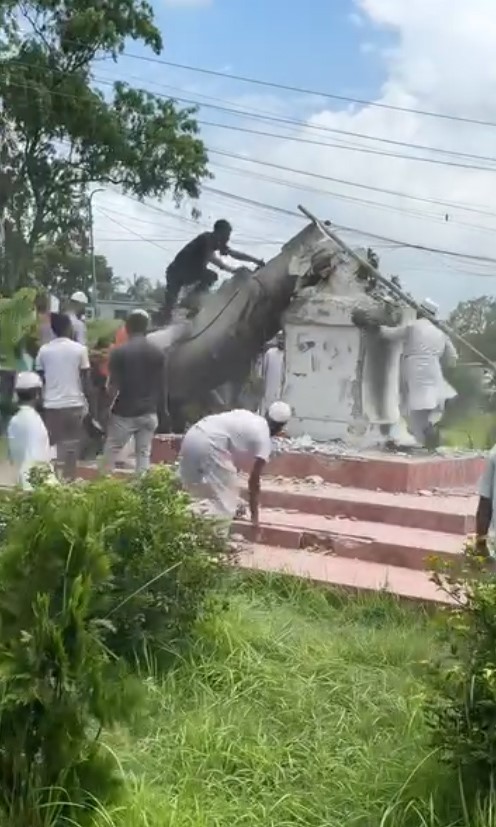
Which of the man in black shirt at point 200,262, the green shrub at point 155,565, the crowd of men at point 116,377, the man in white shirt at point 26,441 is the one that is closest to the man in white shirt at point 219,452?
the man in white shirt at point 26,441

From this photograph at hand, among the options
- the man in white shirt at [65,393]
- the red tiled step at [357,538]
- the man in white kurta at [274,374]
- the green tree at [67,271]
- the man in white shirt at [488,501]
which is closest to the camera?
the man in white shirt at [488,501]

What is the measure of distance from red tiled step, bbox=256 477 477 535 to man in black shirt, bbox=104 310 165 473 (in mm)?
973

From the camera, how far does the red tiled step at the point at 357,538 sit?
277 inches

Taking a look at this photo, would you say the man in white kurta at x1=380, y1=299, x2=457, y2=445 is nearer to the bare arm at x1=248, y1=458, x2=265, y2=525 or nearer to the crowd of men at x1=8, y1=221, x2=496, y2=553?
the crowd of men at x1=8, y1=221, x2=496, y2=553

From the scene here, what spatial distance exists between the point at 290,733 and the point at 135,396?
15.7 ft

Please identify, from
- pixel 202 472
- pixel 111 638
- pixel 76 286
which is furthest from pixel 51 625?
pixel 76 286

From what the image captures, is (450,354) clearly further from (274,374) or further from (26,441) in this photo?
(26,441)

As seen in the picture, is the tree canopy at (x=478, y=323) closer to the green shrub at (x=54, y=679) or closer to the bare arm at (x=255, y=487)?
the bare arm at (x=255, y=487)

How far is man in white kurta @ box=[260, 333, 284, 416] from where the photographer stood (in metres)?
9.23

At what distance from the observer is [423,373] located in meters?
8.99

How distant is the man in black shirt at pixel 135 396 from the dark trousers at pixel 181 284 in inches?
13.9

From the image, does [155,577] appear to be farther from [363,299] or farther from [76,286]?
[76,286]

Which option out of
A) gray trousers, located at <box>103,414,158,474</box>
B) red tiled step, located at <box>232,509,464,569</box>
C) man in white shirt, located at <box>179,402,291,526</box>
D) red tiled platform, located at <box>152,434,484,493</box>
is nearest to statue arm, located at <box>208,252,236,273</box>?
gray trousers, located at <box>103,414,158,474</box>

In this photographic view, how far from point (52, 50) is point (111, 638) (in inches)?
265
